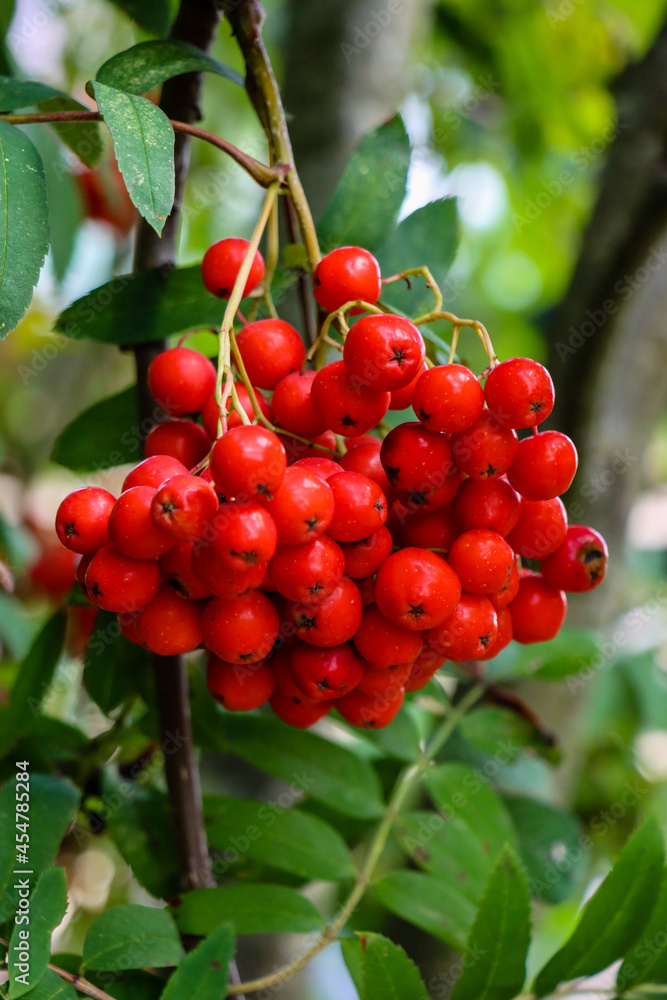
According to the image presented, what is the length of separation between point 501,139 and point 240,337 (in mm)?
1821

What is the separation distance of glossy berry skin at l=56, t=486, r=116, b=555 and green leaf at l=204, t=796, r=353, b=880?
34cm

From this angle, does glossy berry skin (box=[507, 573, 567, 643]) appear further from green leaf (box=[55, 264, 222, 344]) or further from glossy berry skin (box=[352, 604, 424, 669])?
green leaf (box=[55, 264, 222, 344])

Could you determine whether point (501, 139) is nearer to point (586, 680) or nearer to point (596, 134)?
point (596, 134)

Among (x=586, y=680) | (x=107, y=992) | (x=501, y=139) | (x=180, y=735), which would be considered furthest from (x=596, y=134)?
(x=107, y=992)

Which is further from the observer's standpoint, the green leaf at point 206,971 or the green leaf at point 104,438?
the green leaf at point 104,438

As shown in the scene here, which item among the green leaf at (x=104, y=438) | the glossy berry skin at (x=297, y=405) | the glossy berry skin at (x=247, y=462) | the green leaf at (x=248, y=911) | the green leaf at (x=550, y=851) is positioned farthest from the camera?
the green leaf at (x=550, y=851)

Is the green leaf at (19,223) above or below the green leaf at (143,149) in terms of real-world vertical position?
below

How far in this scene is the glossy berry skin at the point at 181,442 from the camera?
567 millimetres

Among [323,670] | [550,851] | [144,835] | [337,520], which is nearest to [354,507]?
[337,520]

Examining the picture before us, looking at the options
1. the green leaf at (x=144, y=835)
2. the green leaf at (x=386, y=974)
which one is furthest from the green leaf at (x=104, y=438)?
the green leaf at (x=386, y=974)

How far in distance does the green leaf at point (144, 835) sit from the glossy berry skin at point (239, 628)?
12.5 inches

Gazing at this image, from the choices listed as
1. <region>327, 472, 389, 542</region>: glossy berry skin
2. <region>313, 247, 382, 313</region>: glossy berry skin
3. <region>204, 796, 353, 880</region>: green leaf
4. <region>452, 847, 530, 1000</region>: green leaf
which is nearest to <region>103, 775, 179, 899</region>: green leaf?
<region>204, 796, 353, 880</region>: green leaf

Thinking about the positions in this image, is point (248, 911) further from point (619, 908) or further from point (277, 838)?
point (619, 908)

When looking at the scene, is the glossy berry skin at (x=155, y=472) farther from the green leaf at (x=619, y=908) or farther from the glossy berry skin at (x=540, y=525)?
the green leaf at (x=619, y=908)
